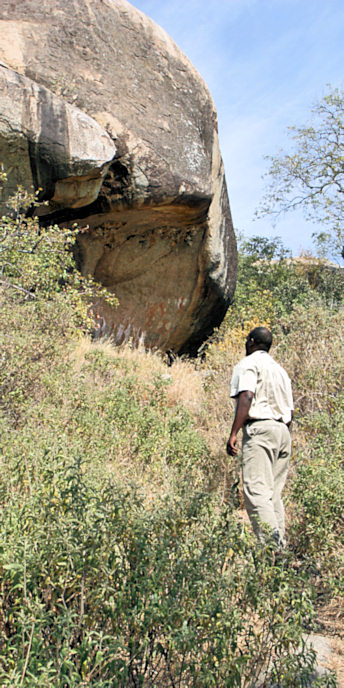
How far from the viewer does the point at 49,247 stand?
7203mm

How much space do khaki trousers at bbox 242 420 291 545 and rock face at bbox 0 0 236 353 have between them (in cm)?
503

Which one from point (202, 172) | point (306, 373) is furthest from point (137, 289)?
point (306, 373)

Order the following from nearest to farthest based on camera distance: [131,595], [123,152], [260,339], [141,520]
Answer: [131,595] < [141,520] < [260,339] < [123,152]

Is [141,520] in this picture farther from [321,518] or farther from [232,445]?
[321,518]

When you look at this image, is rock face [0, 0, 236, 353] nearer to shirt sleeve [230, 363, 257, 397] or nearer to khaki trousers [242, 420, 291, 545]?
shirt sleeve [230, 363, 257, 397]

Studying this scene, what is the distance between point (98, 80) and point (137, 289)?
3.77 metres

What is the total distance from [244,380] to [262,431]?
0.35 metres

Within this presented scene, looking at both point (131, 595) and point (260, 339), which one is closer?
point (131, 595)

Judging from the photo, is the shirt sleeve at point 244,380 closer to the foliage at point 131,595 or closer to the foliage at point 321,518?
the foliage at point 321,518

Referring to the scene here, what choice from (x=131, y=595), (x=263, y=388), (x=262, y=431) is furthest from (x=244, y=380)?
(x=131, y=595)

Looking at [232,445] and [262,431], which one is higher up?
[262,431]

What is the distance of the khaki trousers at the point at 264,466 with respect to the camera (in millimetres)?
3783

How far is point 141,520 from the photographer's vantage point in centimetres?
258

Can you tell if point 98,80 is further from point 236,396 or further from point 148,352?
point 236,396
